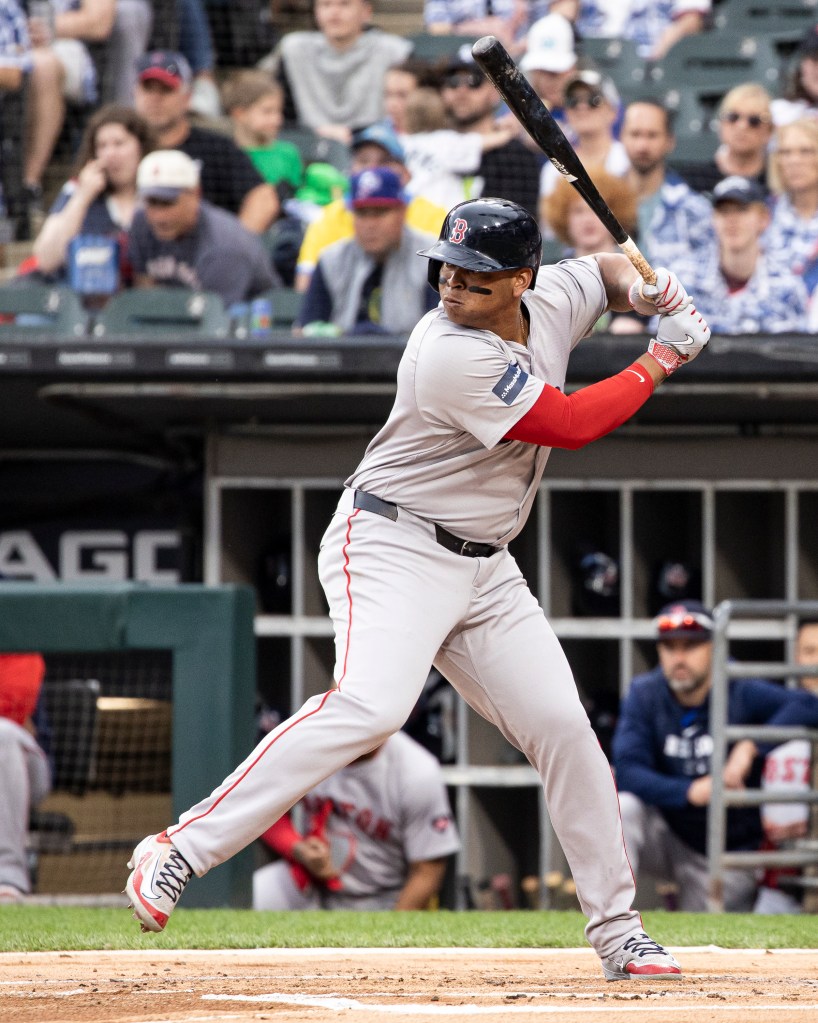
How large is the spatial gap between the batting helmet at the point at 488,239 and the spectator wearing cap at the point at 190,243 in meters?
3.93

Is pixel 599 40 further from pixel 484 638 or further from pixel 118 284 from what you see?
pixel 484 638

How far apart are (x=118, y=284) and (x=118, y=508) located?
40.2 inches

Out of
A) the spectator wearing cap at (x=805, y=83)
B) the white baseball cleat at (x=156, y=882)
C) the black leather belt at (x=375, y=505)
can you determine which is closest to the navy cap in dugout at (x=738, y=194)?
the spectator wearing cap at (x=805, y=83)

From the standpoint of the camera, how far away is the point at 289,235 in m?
7.87

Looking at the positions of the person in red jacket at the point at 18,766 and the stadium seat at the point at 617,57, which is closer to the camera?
the person in red jacket at the point at 18,766

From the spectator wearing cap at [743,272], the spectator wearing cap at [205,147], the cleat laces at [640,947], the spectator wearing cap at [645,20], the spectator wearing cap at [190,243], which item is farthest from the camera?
the spectator wearing cap at [645,20]

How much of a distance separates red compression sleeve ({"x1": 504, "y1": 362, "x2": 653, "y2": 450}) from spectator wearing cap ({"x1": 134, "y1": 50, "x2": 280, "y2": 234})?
5.03m

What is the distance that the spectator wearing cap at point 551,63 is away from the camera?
838 centimetres

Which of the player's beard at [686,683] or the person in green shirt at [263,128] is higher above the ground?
the person in green shirt at [263,128]

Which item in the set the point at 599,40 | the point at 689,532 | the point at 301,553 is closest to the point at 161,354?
the point at 301,553

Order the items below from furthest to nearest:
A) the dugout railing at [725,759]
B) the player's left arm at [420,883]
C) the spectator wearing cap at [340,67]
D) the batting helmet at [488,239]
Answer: the spectator wearing cap at [340,67] < the player's left arm at [420,883] < the dugout railing at [725,759] < the batting helmet at [488,239]

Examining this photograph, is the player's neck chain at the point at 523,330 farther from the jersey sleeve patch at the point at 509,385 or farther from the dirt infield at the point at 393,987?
the dirt infield at the point at 393,987

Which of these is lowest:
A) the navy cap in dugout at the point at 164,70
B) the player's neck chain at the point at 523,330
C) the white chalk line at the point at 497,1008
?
the white chalk line at the point at 497,1008

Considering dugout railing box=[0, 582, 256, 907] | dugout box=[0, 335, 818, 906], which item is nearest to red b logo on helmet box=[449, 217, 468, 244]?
dugout railing box=[0, 582, 256, 907]
